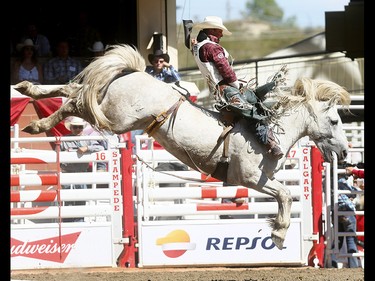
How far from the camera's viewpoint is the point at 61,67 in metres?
11.8

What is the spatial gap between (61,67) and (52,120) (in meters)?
4.91

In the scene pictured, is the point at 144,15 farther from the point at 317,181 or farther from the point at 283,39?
the point at 283,39

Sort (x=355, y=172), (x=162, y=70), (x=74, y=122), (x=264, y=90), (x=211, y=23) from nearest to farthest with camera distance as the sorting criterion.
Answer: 1. (x=211, y=23)
2. (x=264, y=90)
3. (x=355, y=172)
4. (x=74, y=122)
5. (x=162, y=70)

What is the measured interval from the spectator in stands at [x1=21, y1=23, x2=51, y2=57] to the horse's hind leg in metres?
5.16

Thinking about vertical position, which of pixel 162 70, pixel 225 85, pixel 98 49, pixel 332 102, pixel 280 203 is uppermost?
pixel 98 49

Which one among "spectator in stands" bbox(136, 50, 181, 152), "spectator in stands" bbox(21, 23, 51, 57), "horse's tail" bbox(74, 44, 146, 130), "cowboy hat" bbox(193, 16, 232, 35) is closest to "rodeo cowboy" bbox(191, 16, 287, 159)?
"cowboy hat" bbox(193, 16, 232, 35)

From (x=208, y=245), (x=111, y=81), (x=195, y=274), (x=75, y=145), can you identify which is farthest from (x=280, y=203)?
(x=75, y=145)

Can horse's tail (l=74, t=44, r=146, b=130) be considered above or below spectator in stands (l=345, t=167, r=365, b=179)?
above

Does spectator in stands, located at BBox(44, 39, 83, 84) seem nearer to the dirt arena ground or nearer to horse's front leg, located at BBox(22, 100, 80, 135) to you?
the dirt arena ground

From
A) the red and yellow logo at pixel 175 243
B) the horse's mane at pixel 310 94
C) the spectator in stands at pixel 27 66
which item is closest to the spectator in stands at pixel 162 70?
the spectator in stands at pixel 27 66

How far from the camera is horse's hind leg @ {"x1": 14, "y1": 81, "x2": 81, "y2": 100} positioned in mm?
6934

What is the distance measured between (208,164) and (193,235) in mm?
2185

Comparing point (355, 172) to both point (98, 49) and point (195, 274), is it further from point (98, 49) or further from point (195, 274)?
point (98, 49)
